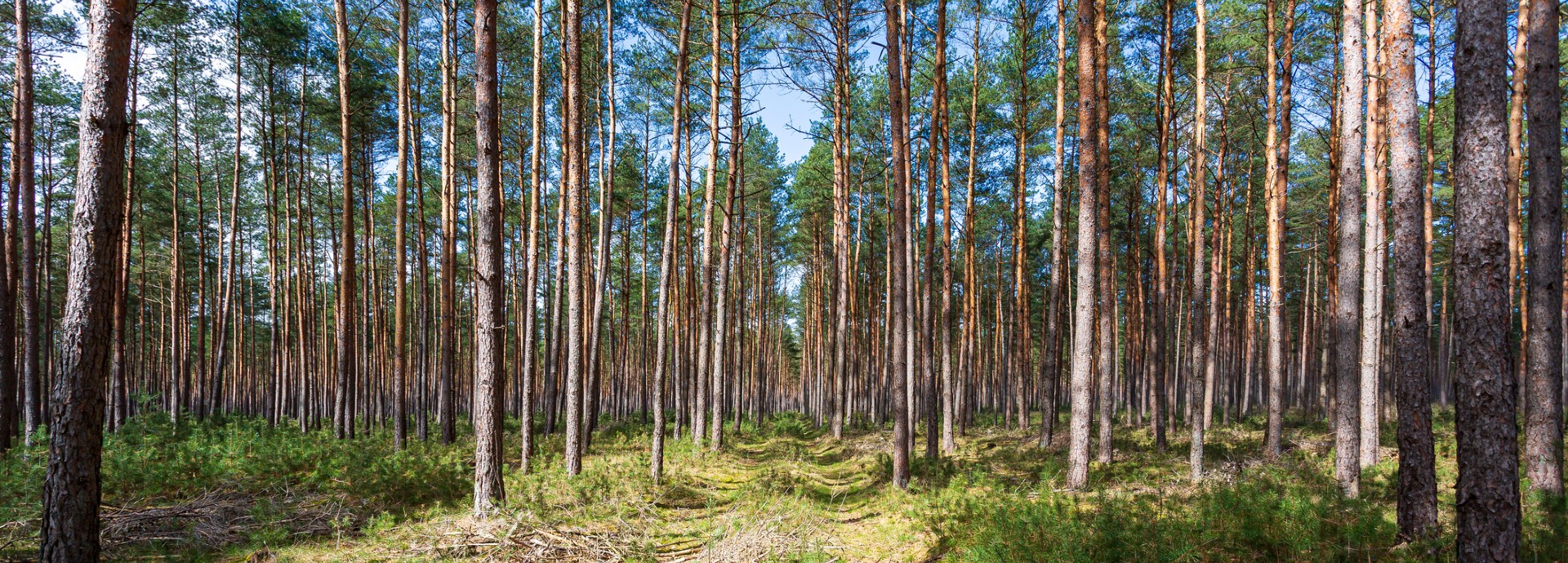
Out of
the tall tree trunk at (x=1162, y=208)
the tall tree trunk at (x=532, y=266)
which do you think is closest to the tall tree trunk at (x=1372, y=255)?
the tall tree trunk at (x=1162, y=208)

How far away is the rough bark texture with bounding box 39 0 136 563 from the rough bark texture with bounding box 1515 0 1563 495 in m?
13.2

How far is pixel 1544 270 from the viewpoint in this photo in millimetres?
7008

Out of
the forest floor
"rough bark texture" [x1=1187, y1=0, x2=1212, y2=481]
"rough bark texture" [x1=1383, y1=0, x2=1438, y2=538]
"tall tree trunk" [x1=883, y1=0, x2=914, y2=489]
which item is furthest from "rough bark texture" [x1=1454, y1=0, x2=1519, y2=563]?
"rough bark texture" [x1=1187, y1=0, x2=1212, y2=481]

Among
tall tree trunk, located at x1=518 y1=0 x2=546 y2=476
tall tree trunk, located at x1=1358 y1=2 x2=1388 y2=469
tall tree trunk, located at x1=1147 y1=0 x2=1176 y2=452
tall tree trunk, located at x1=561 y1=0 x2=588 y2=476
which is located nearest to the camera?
tall tree trunk, located at x1=1358 y1=2 x2=1388 y2=469

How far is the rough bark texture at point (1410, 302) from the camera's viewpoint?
5.33m

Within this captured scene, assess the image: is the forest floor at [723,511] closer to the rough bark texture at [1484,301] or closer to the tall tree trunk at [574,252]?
the tall tree trunk at [574,252]

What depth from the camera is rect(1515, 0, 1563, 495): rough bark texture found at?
6703 mm

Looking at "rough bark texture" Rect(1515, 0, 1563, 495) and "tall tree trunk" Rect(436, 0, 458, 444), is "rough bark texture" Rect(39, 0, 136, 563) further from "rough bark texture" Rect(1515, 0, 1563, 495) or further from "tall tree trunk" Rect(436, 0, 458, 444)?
"rough bark texture" Rect(1515, 0, 1563, 495)

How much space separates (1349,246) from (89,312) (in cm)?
1276

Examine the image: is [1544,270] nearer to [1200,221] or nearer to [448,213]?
[1200,221]

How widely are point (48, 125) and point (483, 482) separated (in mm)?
21435

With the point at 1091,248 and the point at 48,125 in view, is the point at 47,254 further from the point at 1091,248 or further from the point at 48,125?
the point at 1091,248

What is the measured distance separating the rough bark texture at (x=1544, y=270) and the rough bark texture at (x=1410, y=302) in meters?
2.78

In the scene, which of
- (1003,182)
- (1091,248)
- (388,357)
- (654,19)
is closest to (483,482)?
(1091,248)
